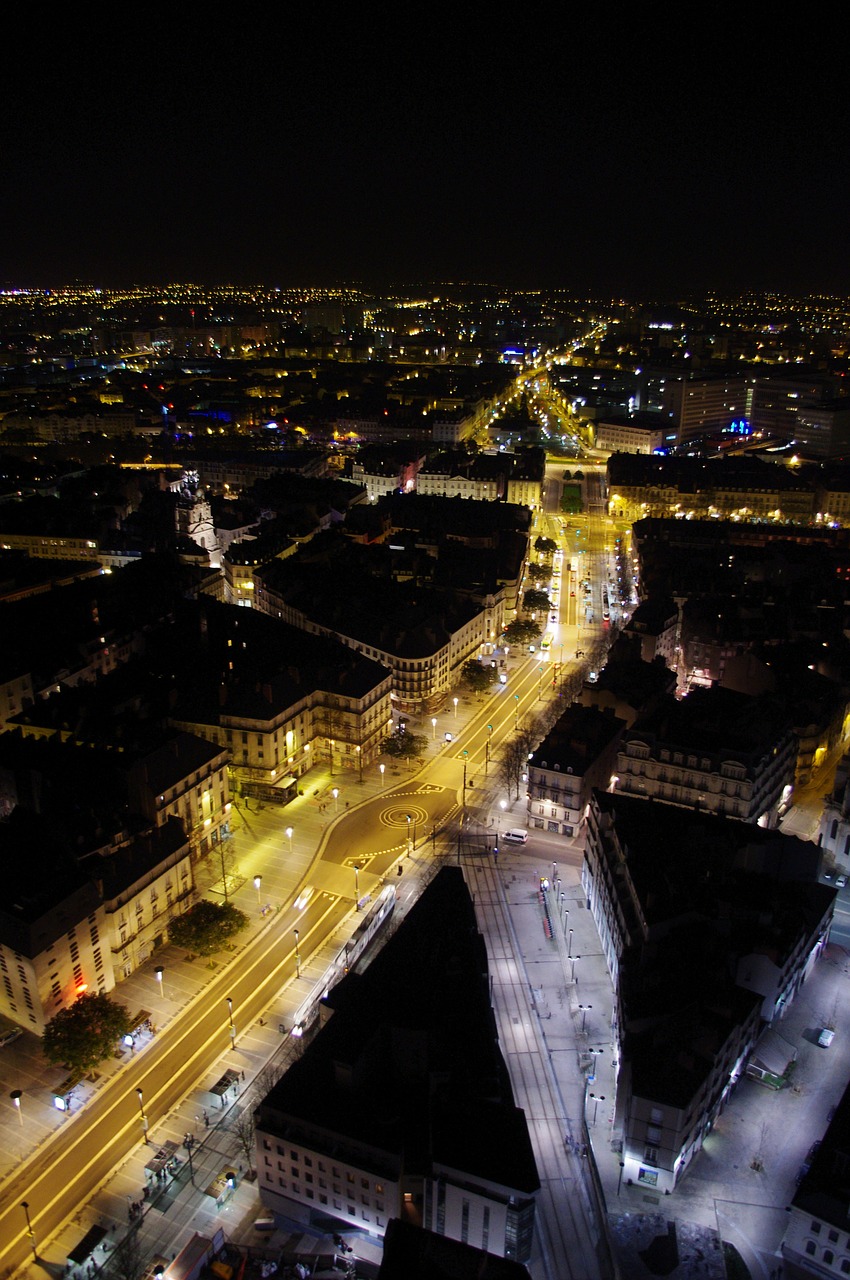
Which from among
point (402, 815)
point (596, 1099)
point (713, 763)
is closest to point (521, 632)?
point (402, 815)

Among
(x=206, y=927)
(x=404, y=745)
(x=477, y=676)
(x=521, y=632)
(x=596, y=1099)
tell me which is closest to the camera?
(x=596, y=1099)

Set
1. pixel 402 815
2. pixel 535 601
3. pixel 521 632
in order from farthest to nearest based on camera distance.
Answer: pixel 535 601 → pixel 521 632 → pixel 402 815

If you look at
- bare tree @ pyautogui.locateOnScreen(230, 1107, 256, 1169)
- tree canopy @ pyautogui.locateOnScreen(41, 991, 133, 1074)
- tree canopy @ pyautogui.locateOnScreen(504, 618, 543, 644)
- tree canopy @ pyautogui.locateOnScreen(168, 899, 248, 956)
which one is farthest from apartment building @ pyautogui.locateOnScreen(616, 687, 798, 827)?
tree canopy @ pyautogui.locateOnScreen(41, 991, 133, 1074)

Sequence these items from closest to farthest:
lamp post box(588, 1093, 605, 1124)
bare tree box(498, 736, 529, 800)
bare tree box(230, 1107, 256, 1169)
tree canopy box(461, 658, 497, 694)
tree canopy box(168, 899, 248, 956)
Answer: bare tree box(230, 1107, 256, 1169), lamp post box(588, 1093, 605, 1124), tree canopy box(168, 899, 248, 956), bare tree box(498, 736, 529, 800), tree canopy box(461, 658, 497, 694)

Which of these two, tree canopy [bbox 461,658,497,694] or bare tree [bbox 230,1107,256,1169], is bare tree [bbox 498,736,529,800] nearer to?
tree canopy [bbox 461,658,497,694]

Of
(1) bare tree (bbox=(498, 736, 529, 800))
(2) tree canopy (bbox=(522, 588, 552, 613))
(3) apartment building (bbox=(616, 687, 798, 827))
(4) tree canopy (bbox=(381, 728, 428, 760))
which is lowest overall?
(1) bare tree (bbox=(498, 736, 529, 800))

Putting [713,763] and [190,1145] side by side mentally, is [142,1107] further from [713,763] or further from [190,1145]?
[713,763]

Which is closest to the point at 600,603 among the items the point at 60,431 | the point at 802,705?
the point at 802,705
